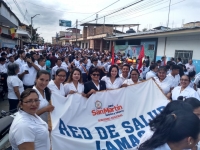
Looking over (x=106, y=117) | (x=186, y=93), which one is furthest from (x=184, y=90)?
(x=106, y=117)

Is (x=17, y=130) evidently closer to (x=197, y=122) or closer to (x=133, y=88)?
(x=197, y=122)

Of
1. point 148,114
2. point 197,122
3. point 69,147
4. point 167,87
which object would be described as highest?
point 197,122

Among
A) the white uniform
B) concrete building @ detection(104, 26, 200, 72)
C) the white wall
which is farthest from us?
the white wall

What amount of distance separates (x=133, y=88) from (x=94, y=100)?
0.89 metres

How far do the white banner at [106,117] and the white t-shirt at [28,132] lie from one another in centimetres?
106

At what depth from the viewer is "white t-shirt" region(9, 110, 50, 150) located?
1.88m

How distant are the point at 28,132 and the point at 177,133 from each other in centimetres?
138

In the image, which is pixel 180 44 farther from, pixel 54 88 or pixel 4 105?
pixel 54 88

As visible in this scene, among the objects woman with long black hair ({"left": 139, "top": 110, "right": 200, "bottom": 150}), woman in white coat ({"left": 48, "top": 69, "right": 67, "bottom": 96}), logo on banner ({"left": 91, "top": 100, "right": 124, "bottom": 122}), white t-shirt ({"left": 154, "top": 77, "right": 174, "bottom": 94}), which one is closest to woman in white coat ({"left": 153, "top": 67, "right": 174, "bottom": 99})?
white t-shirt ({"left": 154, "top": 77, "right": 174, "bottom": 94})

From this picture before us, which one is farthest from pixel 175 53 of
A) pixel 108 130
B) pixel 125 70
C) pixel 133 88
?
pixel 108 130

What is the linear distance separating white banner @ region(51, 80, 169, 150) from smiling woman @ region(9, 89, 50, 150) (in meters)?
1.08

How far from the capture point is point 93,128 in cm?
354

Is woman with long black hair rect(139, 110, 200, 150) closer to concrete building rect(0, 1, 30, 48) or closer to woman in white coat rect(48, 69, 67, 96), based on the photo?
woman in white coat rect(48, 69, 67, 96)

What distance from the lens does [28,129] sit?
75.5 inches
